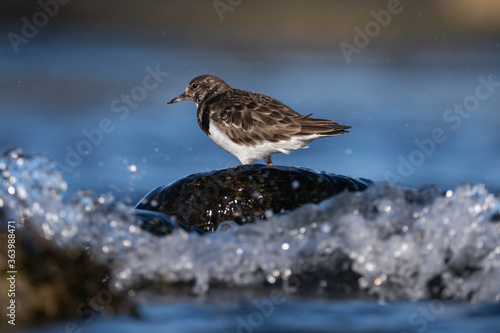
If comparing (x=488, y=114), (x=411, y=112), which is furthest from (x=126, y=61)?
(x=488, y=114)

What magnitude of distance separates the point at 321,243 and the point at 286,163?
4644mm

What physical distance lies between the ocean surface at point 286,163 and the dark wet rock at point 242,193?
264 millimetres

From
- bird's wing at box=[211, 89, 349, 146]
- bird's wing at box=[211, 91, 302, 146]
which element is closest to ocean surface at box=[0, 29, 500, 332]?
bird's wing at box=[211, 89, 349, 146]

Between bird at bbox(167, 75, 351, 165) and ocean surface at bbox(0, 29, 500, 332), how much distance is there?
1.08 m

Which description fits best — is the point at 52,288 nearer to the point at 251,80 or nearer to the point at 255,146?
the point at 255,146

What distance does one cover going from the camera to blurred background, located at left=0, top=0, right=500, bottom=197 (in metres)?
9.40

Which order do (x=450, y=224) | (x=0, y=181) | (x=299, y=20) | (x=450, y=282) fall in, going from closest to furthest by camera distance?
(x=450, y=282), (x=450, y=224), (x=0, y=181), (x=299, y=20)

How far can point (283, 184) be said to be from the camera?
5.77 metres

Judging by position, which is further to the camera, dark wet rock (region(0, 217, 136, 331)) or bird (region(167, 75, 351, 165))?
bird (region(167, 75, 351, 165))

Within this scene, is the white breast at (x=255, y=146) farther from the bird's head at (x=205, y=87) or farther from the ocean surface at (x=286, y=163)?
the ocean surface at (x=286, y=163)

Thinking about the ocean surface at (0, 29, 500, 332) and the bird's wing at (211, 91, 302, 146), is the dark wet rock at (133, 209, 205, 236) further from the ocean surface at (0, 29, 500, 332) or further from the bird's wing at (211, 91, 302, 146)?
the bird's wing at (211, 91, 302, 146)

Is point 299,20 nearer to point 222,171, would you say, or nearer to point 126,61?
point 126,61

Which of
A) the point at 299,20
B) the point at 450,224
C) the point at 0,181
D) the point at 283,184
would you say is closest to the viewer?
the point at 450,224

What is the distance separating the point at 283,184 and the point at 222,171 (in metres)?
0.57
